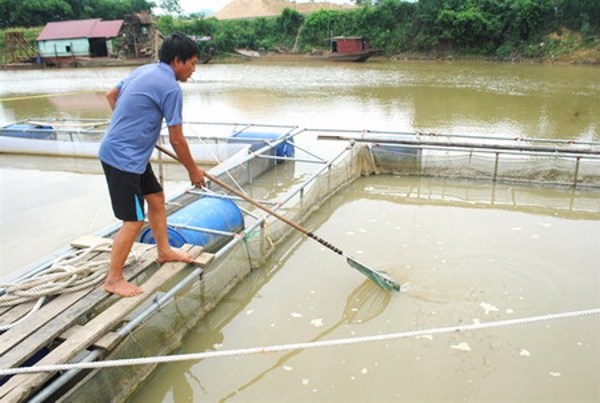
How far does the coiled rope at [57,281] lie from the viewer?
283 centimetres

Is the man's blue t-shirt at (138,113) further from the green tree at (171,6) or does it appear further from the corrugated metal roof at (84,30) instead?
the green tree at (171,6)

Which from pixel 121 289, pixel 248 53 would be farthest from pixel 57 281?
pixel 248 53

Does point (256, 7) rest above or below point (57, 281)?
above

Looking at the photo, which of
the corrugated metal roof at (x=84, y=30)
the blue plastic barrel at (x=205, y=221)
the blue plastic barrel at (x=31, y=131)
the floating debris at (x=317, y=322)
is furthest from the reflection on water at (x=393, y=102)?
the corrugated metal roof at (x=84, y=30)

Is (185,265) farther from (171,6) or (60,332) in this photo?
(171,6)

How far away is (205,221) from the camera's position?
4363 mm

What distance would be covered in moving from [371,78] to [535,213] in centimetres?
1670

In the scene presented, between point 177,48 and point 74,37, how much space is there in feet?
129

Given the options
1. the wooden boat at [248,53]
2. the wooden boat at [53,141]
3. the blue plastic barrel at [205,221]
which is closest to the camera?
the blue plastic barrel at [205,221]

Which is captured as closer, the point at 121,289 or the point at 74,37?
the point at 121,289

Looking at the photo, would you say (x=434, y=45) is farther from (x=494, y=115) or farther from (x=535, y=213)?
(x=535, y=213)

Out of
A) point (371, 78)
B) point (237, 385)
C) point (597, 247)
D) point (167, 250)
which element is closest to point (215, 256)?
point (167, 250)

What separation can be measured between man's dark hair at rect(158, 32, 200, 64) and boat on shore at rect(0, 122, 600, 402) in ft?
4.77

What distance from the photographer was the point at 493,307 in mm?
3797
